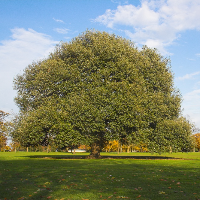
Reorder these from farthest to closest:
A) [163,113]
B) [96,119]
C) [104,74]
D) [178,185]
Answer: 1. [163,113]
2. [104,74]
3. [96,119]
4. [178,185]

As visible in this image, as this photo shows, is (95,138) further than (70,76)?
No

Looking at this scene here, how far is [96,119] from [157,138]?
985 centimetres

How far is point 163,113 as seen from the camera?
35969mm

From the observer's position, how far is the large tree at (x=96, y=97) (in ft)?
104

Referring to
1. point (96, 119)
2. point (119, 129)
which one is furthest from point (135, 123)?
point (96, 119)

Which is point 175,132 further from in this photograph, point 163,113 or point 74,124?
point 74,124

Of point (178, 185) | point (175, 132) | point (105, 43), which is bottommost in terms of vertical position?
point (178, 185)

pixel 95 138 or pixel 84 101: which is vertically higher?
pixel 84 101

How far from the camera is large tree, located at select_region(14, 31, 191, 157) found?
3167cm

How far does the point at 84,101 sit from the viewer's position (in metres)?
32.1

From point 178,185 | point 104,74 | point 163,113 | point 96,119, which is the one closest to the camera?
point 178,185

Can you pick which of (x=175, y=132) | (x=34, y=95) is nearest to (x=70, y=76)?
(x=34, y=95)

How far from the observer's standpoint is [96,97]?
3197cm

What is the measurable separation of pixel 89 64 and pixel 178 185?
979 inches
